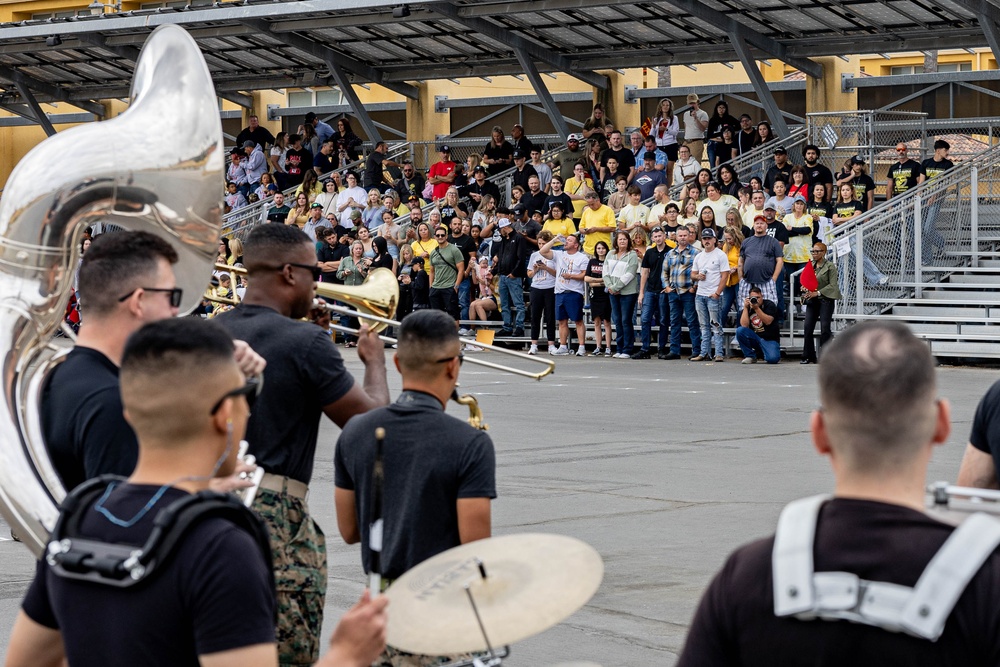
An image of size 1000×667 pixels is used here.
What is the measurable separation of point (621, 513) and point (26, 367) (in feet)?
18.6

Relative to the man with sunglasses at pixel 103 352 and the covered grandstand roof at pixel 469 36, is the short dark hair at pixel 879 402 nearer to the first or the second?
the man with sunglasses at pixel 103 352

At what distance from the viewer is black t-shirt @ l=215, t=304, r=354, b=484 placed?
432cm

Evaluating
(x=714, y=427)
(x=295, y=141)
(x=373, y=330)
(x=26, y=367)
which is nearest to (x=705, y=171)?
(x=714, y=427)

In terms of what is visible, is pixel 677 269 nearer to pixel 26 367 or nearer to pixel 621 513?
pixel 621 513

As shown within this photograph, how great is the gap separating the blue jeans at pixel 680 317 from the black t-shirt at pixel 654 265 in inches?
9.6

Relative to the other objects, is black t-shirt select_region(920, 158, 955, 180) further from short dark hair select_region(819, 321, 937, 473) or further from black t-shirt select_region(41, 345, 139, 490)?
short dark hair select_region(819, 321, 937, 473)

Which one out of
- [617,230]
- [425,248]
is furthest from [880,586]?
[425,248]

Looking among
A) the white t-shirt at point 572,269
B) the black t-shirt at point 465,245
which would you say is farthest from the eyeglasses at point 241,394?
the black t-shirt at point 465,245

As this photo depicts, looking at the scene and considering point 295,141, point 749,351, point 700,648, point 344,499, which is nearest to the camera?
point 700,648

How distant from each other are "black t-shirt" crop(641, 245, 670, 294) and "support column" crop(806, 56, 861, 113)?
6370 mm

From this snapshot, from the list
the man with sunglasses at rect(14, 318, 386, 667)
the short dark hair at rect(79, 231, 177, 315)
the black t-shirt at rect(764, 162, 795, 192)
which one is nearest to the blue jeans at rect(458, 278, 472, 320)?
the black t-shirt at rect(764, 162, 795, 192)

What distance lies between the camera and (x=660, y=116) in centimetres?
2412

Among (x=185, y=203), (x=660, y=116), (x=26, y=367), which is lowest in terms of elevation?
(x=26, y=367)

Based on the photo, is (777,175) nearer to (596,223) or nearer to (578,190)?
(596,223)
